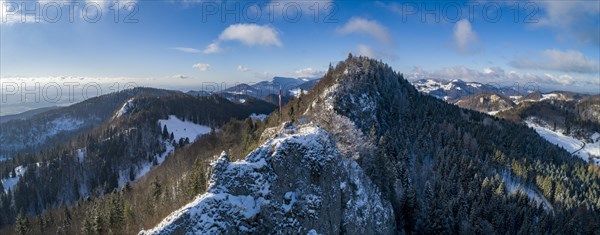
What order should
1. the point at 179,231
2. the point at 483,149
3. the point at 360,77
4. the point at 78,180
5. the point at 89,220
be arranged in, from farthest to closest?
the point at 78,180 → the point at 483,149 → the point at 360,77 → the point at 89,220 → the point at 179,231

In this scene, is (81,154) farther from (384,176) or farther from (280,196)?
Result: (280,196)

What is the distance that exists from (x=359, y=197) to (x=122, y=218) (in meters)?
49.0

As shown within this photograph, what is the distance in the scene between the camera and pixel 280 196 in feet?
108

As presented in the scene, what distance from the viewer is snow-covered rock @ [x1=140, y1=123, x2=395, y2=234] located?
1078 inches

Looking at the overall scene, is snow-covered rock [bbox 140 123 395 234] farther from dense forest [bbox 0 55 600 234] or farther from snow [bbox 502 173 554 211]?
snow [bbox 502 173 554 211]

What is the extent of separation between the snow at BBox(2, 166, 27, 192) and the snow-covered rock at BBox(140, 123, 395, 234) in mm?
191102

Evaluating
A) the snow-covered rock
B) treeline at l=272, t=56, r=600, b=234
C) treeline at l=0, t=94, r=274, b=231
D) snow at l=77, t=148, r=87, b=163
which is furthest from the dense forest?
snow at l=77, t=148, r=87, b=163

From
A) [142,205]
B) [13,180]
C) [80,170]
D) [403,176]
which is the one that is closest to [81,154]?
[80,170]

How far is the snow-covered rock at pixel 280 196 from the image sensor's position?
27.4 m

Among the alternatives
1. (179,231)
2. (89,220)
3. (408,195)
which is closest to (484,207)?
(408,195)

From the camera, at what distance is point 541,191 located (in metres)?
118

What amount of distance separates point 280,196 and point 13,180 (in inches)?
8234

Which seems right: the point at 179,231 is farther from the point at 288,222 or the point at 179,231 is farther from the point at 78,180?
the point at 78,180

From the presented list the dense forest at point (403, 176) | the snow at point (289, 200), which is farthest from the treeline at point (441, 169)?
the snow at point (289, 200)
